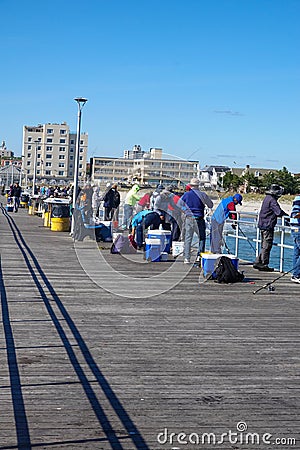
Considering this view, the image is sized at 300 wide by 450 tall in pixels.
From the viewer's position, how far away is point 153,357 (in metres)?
7.04

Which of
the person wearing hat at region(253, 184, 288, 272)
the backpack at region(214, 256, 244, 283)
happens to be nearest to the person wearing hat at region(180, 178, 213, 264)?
the person wearing hat at region(253, 184, 288, 272)

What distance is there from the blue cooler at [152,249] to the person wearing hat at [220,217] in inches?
52.4

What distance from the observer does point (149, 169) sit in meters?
16.6

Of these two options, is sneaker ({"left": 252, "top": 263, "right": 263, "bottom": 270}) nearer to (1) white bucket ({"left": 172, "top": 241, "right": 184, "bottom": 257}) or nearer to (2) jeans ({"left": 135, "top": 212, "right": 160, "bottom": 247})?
(1) white bucket ({"left": 172, "top": 241, "right": 184, "bottom": 257})

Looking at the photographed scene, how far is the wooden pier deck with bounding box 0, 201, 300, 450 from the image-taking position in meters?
5.02

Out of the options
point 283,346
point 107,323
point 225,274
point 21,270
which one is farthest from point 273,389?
point 21,270

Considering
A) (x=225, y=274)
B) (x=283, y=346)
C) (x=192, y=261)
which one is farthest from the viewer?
(x=192, y=261)

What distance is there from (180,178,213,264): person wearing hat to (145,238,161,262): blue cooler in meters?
0.83

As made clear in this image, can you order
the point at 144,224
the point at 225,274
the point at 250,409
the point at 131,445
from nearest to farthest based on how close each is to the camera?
the point at 131,445, the point at 250,409, the point at 225,274, the point at 144,224

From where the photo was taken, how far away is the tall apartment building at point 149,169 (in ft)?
52.3

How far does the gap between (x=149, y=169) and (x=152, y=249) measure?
84.9 inches

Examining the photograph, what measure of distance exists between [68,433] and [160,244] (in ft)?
35.4

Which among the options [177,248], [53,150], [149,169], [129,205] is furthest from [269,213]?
[53,150]

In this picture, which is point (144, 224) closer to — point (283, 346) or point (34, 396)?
point (283, 346)
